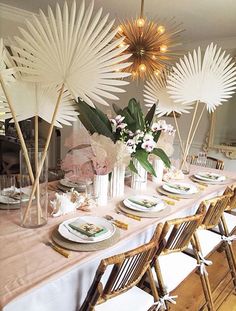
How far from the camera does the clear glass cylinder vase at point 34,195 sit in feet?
3.94

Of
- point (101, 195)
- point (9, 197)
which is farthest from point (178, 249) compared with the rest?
point (9, 197)

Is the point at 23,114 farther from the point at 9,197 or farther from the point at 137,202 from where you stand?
the point at 137,202

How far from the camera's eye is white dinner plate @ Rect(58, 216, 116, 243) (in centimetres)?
107

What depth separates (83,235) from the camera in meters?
1.10

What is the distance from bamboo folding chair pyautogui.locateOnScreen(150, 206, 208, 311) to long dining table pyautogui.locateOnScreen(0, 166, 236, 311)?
0.36 feet

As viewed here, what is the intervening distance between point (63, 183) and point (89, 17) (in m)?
1.03

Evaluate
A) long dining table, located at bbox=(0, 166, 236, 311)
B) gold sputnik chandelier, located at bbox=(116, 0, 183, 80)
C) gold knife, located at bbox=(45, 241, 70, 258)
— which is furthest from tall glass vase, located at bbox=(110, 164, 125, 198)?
gold sputnik chandelier, located at bbox=(116, 0, 183, 80)

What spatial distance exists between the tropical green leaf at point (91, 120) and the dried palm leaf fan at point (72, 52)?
0.41 m

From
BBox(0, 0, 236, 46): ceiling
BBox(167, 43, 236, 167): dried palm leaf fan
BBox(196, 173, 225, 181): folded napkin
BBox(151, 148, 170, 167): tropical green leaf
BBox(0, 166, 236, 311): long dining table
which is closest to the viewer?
BBox(0, 166, 236, 311): long dining table

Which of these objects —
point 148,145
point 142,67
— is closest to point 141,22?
point 142,67

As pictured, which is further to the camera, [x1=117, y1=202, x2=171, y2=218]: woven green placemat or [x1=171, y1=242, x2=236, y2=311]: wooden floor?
[x1=171, y1=242, x2=236, y2=311]: wooden floor

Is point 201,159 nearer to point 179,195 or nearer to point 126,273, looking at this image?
point 179,195

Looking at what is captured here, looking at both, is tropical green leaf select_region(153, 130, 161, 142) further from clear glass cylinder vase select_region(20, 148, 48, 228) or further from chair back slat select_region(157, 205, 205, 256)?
clear glass cylinder vase select_region(20, 148, 48, 228)

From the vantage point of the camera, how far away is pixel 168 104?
237cm
